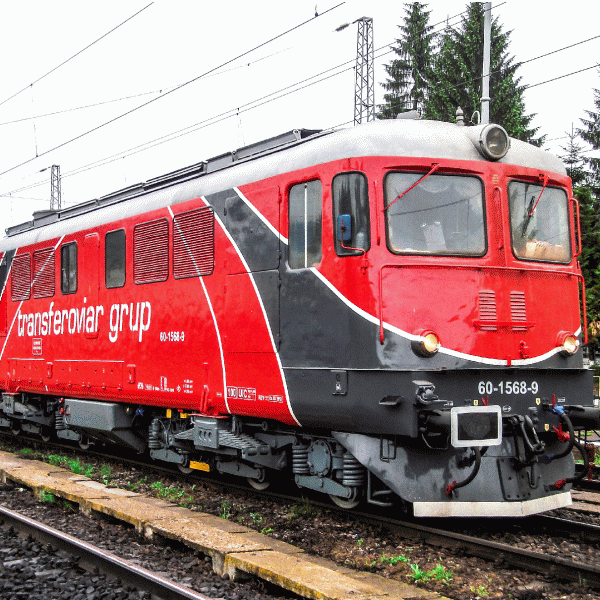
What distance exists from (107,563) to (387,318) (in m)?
2.95

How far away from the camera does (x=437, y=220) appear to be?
282 inches

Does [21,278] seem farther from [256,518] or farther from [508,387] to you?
[508,387]

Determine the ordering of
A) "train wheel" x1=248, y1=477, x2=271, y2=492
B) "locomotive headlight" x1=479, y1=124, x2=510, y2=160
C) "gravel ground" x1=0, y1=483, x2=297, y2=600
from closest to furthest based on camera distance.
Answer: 1. "gravel ground" x1=0, y1=483, x2=297, y2=600
2. "locomotive headlight" x1=479, y1=124, x2=510, y2=160
3. "train wheel" x1=248, y1=477, x2=271, y2=492

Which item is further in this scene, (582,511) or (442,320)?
(582,511)

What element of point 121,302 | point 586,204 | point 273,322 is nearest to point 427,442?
point 273,322

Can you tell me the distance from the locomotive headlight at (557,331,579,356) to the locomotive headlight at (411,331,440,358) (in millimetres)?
1455

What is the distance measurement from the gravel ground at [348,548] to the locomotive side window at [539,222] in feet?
8.40

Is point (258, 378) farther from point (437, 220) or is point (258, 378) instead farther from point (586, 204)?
point (586, 204)

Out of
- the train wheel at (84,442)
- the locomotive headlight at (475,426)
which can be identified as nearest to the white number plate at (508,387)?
the locomotive headlight at (475,426)

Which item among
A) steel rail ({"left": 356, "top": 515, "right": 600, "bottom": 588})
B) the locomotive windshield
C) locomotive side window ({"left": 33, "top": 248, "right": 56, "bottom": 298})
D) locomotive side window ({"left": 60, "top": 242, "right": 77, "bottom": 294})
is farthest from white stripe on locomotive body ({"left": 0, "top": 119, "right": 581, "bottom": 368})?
locomotive side window ({"left": 33, "top": 248, "right": 56, "bottom": 298})

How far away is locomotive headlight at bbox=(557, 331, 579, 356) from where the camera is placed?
24.6ft

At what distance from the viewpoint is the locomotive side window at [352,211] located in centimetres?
700

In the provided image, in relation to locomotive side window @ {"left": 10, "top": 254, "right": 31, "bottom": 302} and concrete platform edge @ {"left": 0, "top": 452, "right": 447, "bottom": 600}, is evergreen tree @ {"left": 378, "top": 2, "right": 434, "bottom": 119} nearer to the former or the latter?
locomotive side window @ {"left": 10, "top": 254, "right": 31, "bottom": 302}

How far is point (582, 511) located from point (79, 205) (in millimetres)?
8549
